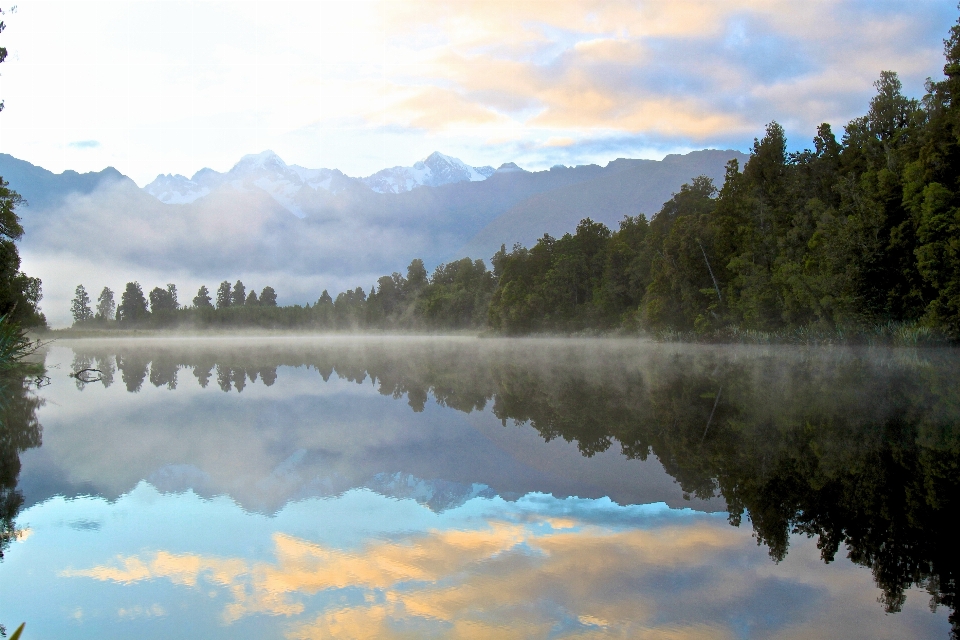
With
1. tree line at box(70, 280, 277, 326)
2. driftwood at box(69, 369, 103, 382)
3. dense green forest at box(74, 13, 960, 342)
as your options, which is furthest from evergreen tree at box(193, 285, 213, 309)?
driftwood at box(69, 369, 103, 382)

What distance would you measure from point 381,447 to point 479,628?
620cm

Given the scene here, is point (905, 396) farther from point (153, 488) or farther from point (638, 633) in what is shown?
point (153, 488)

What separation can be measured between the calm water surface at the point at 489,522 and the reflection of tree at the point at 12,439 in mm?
57

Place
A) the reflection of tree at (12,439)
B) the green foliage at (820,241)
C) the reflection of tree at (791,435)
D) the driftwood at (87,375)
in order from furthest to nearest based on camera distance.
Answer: the green foliage at (820,241) < the driftwood at (87,375) < the reflection of tree at (12,439) < the reflection of tree at (791,435)

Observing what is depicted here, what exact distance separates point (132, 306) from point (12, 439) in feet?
478

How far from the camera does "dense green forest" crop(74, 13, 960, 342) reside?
28.5 metres

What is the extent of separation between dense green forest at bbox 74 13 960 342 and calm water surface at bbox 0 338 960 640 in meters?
20.1

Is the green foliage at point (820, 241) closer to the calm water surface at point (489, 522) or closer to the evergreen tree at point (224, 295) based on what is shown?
the calm water surface at point (489, 522)

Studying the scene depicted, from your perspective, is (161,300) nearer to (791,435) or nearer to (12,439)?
(12,439)

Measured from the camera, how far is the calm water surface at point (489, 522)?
4.24 meters

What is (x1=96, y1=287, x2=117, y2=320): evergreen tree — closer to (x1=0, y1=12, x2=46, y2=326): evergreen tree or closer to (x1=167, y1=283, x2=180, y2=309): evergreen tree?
(x1=167, y1=283, x2=180, y2=309): evergreen tree

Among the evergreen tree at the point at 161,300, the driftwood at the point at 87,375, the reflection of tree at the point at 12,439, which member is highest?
the evergreen tree at the point at 161,300

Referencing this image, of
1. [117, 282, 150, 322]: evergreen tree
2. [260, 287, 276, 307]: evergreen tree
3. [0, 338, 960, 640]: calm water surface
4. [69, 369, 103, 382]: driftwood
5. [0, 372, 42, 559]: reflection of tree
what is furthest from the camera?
[260, 287, 276, 307]: evergreen tree

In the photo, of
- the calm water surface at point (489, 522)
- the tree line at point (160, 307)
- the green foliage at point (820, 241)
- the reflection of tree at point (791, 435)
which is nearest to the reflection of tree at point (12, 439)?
the calm water surface at point (489, 522)
